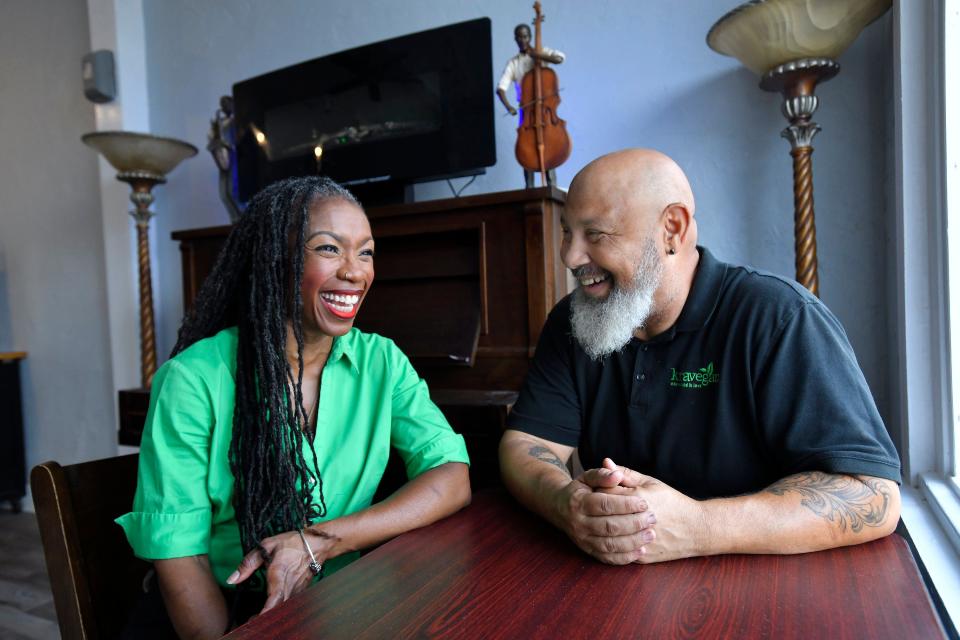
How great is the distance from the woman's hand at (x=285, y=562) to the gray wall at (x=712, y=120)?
1813mm

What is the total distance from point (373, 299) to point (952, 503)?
1891 millimetres

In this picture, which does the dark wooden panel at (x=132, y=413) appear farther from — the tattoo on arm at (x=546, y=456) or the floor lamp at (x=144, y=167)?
the tattoo on arm at (x=546, y=456)

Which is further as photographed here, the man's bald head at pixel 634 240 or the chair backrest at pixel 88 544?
the man's bald head at pixel 634 240

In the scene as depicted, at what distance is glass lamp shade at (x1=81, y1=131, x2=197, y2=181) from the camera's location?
9.87 feet

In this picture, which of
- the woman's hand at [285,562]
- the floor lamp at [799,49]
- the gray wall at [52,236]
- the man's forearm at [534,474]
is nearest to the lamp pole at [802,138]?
the floor lamp at [799,49]

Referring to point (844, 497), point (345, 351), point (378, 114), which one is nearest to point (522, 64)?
point (378, 114)

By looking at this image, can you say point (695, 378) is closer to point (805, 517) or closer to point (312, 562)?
point (805, 517)

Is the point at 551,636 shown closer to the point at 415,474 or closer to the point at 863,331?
the point at 415,474

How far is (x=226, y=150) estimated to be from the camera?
10.2 feet

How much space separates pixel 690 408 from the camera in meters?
1.38

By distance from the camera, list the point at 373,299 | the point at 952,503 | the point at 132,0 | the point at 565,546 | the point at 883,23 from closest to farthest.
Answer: the point at 565,546
the point at 952,503
the point at 883,23
the point at 373,299
the point at 132,0

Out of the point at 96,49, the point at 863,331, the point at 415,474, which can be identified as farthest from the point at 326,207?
the point at 96,49

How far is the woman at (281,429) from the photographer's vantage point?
1214 millimetres

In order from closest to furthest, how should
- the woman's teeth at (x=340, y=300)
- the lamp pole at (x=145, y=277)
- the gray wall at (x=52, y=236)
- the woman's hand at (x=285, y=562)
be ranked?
the woman's hand at (x=285, y=562)
the woman's teeth at (x=340, y=300)
the lamp pole at (x=145, y=277)
the gray wall at (x=52, y=236)
